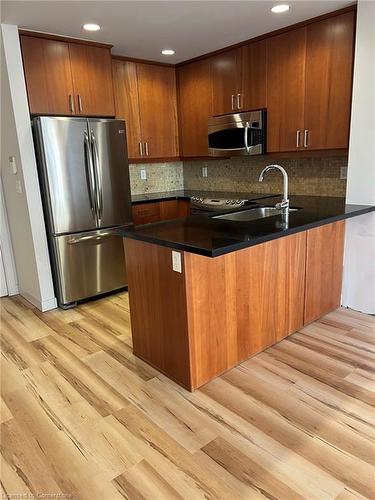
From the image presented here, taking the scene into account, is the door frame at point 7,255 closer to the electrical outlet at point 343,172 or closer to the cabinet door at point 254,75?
the cabinet door at point 254,75

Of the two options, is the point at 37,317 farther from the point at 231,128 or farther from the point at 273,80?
the point at 273,80

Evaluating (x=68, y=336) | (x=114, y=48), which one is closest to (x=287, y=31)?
(x=114, y=48)

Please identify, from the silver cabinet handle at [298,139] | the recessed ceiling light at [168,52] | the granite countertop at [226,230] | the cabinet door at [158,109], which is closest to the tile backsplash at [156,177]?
the cabinet door at [158,109]

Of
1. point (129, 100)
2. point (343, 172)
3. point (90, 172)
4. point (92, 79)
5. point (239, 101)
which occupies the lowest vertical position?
point (343, 172)

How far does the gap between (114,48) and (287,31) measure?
1.62 m

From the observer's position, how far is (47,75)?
3125mm

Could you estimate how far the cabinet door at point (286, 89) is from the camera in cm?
312

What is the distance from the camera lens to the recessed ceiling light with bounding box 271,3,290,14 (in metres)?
2.67

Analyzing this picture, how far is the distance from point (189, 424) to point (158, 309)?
0.66m

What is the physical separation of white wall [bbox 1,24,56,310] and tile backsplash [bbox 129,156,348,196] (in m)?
1.46

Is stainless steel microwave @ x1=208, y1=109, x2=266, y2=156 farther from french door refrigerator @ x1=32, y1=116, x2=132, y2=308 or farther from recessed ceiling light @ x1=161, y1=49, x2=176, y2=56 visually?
french door refrigerator @ x1=32, y1=116, x2=132, y2=308

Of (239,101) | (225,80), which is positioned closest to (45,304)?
(239,101)

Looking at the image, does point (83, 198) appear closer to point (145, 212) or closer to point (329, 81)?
point (145, 212)

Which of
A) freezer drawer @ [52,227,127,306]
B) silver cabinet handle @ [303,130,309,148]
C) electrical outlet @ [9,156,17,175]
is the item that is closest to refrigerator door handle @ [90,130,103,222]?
freezer drawer @ [52,227,127,306]
